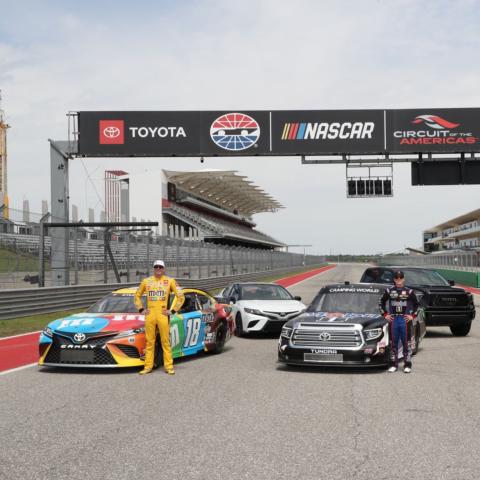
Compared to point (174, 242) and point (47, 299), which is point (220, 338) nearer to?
point (47, 299)

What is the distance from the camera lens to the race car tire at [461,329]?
50.2ft

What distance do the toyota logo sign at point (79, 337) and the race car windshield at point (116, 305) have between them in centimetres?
128

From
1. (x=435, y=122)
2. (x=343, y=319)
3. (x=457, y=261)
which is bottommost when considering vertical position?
(x=343, y=319)

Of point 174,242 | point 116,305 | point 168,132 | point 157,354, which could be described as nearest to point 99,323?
point 157,354

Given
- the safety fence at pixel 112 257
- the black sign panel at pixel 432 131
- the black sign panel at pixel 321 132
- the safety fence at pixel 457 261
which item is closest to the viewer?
the safety fence at pixel 112 257

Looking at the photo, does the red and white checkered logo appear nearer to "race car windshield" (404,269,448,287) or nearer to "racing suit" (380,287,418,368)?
"race car windshield" (404,269,448,287)

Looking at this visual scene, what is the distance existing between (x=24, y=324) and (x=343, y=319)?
9.66 m

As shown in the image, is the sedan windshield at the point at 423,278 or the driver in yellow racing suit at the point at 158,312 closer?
the driver in yellow racing suit at the point at 158,312

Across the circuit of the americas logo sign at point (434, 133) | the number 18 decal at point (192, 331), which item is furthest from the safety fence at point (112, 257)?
the circuit of the americas logo sign at point (434, 133)

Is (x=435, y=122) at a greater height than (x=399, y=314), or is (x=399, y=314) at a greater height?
(x=435, y=122)

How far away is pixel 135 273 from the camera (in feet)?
87.0

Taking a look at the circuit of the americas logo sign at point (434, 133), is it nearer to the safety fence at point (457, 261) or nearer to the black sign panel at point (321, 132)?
the black sign panel at point (321, 132)

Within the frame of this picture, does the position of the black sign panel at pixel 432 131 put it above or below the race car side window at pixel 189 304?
above

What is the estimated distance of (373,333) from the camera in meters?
10.1
